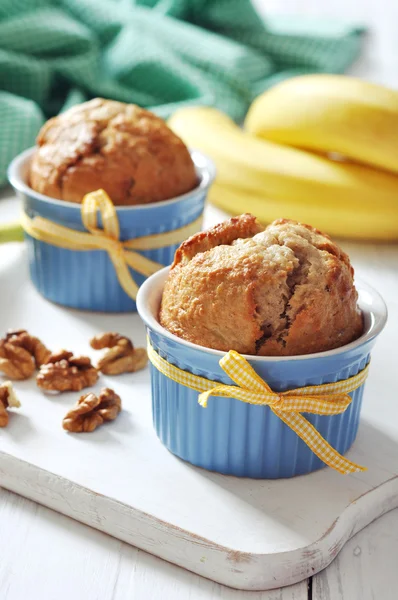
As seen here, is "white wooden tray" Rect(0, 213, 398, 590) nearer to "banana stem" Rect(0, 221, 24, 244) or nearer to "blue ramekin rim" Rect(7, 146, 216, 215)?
"blue ramekin rim" Rect(7, 146, 216, 215)

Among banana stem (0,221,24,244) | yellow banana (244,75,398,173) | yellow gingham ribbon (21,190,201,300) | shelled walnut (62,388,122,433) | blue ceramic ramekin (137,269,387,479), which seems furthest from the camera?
yellow banana (244,75,398,173)

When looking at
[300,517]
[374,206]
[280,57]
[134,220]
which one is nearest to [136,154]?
[134,220]

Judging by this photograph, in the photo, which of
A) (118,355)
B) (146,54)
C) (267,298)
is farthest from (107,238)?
(146,54)

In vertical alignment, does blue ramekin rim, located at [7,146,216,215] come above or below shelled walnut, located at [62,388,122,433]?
above

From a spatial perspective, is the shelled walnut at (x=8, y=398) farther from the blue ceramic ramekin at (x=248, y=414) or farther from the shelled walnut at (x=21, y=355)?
the blue ceramic ramekin at (x=248, y=414)

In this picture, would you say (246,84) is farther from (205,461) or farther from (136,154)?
(205,461)

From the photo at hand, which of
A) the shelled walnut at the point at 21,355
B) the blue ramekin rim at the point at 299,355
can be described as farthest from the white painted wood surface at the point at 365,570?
the shelled walnut at the point at 21,355

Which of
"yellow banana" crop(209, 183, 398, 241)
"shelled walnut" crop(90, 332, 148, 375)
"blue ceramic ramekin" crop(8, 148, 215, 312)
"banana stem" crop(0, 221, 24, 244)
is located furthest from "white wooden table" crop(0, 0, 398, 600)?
"yellow banana" crop(209, 183, 398, 241)
